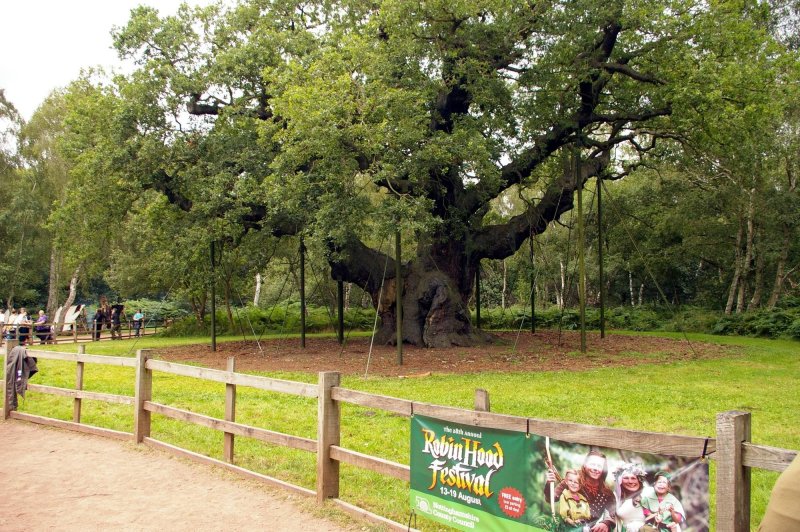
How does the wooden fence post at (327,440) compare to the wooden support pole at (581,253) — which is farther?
the wooden support pole at (581,253)

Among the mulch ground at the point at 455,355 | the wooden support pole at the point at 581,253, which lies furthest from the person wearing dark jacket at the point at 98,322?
the wooden support pole at the point at 581,253

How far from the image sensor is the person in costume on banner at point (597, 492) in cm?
353

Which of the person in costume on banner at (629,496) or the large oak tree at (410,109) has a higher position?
the large oak tree at (410,109)

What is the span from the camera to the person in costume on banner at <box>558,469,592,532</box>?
144 inches

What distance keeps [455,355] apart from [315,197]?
5656 millimetres

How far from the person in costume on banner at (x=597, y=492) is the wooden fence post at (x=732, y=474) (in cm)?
53

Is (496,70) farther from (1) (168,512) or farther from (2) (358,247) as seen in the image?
(1) (168,512)

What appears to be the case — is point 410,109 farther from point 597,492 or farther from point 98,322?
point 98,322

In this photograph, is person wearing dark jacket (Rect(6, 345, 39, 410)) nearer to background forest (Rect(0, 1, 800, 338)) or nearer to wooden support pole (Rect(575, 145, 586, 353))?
background forest (Rect(0, 1, 800, 338))

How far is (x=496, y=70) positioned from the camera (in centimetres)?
1833

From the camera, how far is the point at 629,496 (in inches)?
136

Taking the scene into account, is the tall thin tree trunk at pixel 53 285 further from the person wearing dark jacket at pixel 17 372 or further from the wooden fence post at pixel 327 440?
the wooden fence post at pixel 327 440

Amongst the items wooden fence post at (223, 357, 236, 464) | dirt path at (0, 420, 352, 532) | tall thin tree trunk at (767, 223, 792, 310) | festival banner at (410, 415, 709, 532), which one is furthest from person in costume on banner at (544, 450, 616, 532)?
tall thin tree trunk at (767, 223, 792, 310)

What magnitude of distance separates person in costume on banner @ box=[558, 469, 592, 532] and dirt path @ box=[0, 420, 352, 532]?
7.37 feet
